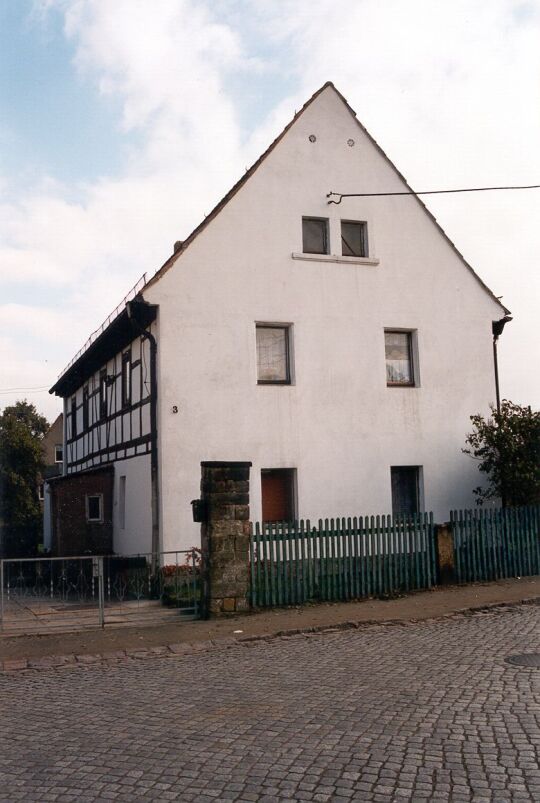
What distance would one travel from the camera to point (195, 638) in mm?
11695

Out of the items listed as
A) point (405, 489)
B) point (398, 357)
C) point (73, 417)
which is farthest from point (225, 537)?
point (73, 417)

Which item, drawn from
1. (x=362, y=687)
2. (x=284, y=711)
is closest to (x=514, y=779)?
(x=284, y=711)

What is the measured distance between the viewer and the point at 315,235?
65.0ft

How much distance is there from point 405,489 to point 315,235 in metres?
6.31

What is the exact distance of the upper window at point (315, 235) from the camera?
19.7 m

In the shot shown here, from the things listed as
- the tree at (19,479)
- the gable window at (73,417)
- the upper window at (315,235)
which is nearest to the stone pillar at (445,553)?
the upper window at (315,235)

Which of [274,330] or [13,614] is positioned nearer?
[13,614]

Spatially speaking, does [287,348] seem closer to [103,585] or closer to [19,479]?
[103,585]

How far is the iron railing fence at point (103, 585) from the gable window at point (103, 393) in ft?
27.2

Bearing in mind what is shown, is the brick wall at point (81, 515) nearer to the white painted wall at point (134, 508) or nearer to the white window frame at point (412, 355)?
the white painted wall at point (134, 508)

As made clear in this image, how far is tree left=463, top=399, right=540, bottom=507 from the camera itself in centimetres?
1831

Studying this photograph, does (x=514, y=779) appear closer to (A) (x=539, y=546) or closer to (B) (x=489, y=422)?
(A) (x=539, y=546)

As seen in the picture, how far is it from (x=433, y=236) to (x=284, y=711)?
15.7 metres

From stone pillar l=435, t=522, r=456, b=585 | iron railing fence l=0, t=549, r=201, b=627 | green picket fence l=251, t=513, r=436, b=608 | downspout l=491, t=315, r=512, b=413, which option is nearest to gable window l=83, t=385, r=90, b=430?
iron railing fence l=0, t=549, r=201, b=627
